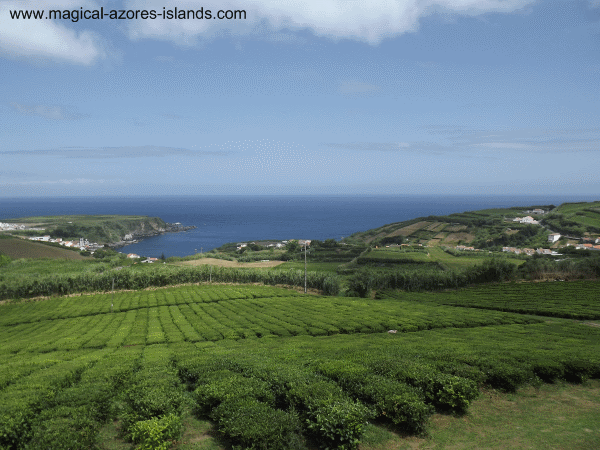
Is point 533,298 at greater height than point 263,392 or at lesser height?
lesser

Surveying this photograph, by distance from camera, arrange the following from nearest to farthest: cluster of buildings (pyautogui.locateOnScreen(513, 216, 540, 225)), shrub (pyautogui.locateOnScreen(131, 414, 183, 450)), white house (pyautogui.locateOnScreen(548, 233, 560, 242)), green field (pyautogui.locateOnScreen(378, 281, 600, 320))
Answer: shrub (pyautogui.locateOnScreen(131, 414, 183, 450))
green field (pyautogui.locateOnScreen(378, 281, 600, 320))
white house (pyautogui.locateOnScreen(548, 233, 560, 242))
cluster of buildings (pyautogui.locateOnScreen(513, 216, 540, 225))

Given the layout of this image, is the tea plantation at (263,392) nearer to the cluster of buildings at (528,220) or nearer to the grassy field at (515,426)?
the grassy field at (515,426)

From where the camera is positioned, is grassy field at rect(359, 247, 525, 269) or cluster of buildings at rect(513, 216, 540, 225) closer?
grassy field at rect(359, 247, 525, 269)

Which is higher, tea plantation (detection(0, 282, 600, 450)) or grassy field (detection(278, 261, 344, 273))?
tea plantation (detection(0, 282, 600, 450))

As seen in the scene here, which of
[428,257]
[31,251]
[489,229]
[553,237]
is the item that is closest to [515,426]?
[428,257]

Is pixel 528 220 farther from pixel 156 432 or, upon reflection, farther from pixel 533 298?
pixel 156 432

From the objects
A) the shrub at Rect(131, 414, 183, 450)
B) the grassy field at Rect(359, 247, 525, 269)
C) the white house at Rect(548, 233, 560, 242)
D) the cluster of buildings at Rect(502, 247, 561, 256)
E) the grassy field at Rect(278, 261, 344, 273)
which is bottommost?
the grassy field at Rect(278, 261, 344, 273)

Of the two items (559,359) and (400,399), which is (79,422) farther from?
(559,359)

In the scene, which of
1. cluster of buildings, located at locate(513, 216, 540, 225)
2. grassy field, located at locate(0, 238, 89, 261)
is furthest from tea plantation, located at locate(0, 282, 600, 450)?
cluster of buildings, located at locate(513, 216, 540, 225)

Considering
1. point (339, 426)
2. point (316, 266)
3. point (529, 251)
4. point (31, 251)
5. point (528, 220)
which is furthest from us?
point (528, 220)

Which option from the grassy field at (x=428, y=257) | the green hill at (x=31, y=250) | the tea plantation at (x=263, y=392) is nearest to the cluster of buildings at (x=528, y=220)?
the grassy field at (x=428, y=257)

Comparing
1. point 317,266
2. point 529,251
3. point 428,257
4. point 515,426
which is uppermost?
point 515,426

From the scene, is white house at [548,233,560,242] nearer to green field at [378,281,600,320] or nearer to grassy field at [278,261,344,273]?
green field at [378,281,600,320]
